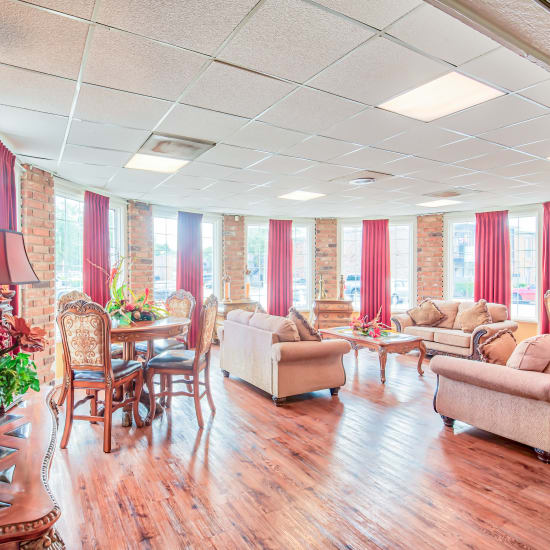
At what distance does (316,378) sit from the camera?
4309 millimetres

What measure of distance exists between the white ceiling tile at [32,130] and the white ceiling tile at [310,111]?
5.35 ft

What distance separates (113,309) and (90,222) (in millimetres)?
2218

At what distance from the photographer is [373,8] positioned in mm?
1709

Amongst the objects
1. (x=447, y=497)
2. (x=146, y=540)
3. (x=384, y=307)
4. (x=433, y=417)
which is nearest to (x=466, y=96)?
(x=447, y=497)

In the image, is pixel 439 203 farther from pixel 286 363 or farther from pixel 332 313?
pixel 286 363

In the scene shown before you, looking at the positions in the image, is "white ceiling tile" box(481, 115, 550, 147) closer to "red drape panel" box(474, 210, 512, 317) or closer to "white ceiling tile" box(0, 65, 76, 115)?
"white ceiling tile" box(0, 65, 76, 115)

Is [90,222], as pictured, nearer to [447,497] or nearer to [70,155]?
[70,155]

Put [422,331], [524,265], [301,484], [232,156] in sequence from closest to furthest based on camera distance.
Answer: [301,484]
[232,156]
[422,331]
[524,265]

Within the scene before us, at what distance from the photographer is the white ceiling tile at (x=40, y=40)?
5.80 feet

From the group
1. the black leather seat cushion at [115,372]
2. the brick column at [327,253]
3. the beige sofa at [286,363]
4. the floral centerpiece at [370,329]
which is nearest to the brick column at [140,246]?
the beige sofa at [286,363]

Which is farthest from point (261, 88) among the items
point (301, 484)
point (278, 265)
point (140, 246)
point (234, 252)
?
point (278, 265)

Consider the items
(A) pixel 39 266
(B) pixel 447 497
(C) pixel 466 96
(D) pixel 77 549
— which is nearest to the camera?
(D) pixel 77 549

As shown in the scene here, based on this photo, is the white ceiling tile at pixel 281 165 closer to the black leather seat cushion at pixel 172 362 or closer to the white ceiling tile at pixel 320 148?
the white ceiling tile at pixel 320 148

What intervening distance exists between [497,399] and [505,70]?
2363mm
